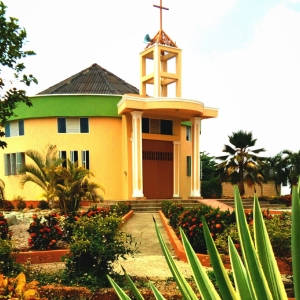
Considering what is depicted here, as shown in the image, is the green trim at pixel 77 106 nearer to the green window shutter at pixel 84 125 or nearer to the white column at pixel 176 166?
the green window shutter at pixel 84 125

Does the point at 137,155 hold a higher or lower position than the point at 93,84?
lower

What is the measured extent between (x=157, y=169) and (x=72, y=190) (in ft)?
25.2

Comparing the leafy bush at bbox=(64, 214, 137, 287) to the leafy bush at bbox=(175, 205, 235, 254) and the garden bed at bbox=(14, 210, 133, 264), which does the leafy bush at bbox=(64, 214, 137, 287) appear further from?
the leafy bush at bbox=(175, 205, 235, 254)

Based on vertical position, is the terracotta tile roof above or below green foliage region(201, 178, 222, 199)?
above

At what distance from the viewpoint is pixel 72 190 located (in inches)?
601

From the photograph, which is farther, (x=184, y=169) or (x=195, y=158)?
(x=184, y=169)

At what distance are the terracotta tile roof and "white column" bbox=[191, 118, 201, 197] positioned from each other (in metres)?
4.83

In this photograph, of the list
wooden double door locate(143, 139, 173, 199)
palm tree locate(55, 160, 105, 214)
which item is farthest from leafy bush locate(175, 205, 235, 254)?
wooden double door locate(143, 139, 173, 199)

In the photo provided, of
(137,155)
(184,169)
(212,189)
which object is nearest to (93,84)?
(137,155)

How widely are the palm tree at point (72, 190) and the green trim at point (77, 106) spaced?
6007 millimetres

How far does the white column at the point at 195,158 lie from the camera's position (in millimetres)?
21547

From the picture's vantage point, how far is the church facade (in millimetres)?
21047

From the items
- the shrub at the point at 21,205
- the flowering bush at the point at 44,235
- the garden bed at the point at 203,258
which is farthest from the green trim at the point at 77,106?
the flowering bush at the point at 44,235

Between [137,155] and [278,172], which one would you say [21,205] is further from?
[278,172]
